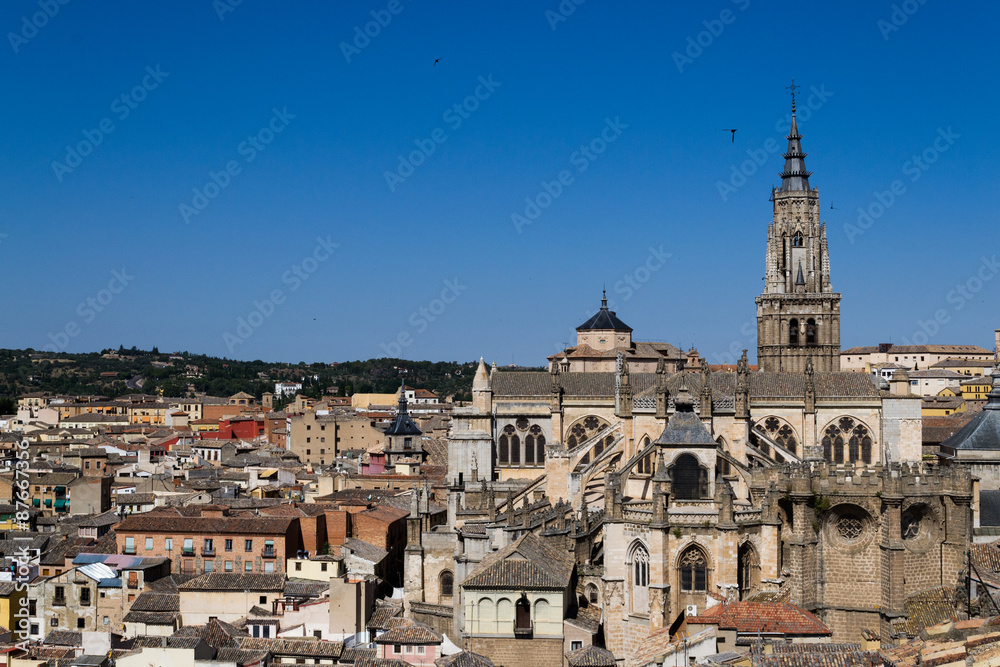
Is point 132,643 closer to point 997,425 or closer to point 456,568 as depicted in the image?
point 456,568

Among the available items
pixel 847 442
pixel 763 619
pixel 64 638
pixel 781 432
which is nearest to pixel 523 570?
pixel 763 619

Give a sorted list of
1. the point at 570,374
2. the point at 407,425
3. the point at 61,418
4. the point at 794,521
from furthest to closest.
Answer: the point at 61,418
the point at 407,425
the point at 570,374
the point at 794,521

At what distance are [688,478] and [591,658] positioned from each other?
8.36 meters

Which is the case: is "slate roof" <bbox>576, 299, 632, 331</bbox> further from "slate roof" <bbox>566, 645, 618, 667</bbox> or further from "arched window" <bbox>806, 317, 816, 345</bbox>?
"slate roof" <bbox>566, 645, 618, 667</bbox>

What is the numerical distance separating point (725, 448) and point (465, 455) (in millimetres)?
13769

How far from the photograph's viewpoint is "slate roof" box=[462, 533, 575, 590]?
4009cm

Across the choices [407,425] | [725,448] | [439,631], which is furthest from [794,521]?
[407,425]

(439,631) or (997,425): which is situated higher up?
(997,425)

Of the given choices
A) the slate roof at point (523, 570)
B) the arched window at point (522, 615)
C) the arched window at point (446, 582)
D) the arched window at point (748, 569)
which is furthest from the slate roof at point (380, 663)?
the arched window at point (748, 569)

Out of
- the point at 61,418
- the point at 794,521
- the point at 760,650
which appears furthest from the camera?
the point at 61,418

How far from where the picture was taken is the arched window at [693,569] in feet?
133

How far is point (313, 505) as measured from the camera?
193 ft

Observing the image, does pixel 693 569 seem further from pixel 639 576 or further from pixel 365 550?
pixel 365 550

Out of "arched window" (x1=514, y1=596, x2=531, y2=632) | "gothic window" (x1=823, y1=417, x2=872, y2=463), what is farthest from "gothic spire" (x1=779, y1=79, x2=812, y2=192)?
"arched window" (x1=514, y1=596, x2=531, y2=632)
